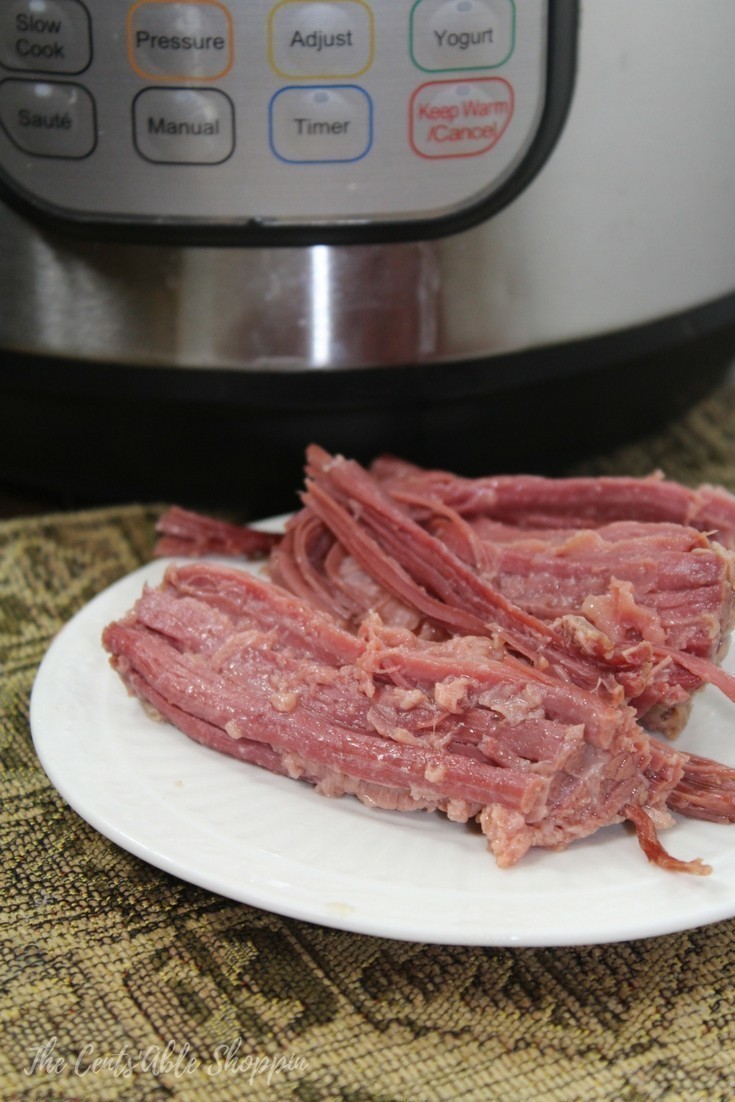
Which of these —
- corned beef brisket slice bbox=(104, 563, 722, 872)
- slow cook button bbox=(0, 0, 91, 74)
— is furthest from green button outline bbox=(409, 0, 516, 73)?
corned beef brisket slice bbox=(104, 563, 722, 872)

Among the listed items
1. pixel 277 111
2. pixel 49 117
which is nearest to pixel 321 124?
pixel 277 111

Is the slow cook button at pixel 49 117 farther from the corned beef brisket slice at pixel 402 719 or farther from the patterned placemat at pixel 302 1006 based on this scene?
the patterned placemat at pixel 302 1006

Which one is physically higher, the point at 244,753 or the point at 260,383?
the point at 260,383

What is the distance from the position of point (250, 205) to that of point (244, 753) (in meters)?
0.51

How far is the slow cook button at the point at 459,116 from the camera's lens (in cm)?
109

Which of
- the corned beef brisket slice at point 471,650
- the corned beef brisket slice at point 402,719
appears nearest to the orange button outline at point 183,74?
the corned beef brisket slice at point 471,650

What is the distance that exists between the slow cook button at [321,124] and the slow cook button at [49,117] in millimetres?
169

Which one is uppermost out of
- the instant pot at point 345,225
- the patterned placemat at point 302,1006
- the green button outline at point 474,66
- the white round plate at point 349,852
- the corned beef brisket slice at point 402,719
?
the green button outline at point 474,66

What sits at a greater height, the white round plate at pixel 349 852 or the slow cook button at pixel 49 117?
the slow cook button at pixel 49 117

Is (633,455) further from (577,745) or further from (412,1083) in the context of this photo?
(412,1083)

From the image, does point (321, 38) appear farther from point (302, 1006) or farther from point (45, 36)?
point (302, 1006)

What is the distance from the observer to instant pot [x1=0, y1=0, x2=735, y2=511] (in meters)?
1.07

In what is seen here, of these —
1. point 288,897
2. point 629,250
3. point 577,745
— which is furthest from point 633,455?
point 288,897

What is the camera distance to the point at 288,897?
75 cm
